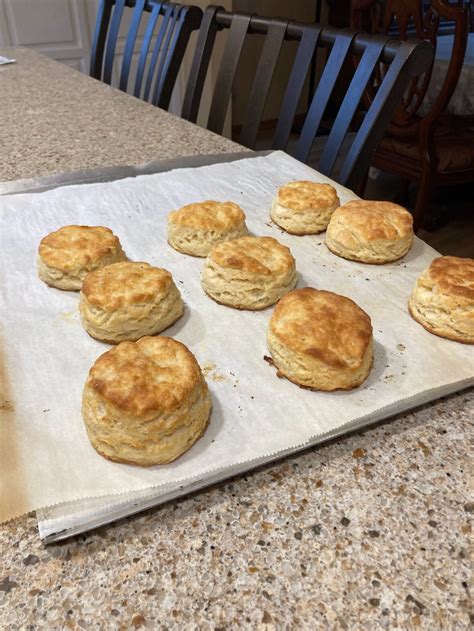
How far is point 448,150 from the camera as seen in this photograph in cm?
294

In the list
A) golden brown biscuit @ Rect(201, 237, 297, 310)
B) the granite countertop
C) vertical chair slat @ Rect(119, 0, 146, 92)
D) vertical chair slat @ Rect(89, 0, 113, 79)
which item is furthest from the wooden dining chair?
the granite countertop

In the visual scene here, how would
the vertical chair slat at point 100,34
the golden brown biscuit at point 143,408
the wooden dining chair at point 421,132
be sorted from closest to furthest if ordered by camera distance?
the golden brown biscuit at point 143,408 → the vertical chair slat at point 100,34 → the wooden dining chair at point 421,132

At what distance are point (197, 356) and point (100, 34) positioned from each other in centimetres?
241

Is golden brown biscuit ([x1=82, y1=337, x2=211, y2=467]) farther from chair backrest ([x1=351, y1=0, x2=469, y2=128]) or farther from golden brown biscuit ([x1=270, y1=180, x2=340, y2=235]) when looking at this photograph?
chair backrest ([x1=351, y1=0, x2=469, y2=128])

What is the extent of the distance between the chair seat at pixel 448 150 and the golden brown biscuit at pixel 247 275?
89.5 inches

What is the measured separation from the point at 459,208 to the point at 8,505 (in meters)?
3.79

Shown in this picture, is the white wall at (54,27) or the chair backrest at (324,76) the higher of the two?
the chair backrest at (324,76)

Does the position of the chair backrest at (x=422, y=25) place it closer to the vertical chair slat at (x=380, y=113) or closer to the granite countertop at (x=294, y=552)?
the vertical chair slat at (x=380, y=113)

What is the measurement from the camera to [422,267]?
3.73ft

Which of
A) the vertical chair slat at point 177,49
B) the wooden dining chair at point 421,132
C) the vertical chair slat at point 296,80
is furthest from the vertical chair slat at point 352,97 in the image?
the wooden dining chair at point 421,132

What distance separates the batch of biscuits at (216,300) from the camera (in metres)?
0.68

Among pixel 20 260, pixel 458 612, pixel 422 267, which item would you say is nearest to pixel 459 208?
pixel 422 267

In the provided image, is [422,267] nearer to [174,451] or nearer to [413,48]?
[413,48]

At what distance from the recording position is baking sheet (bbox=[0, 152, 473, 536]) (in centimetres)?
67
